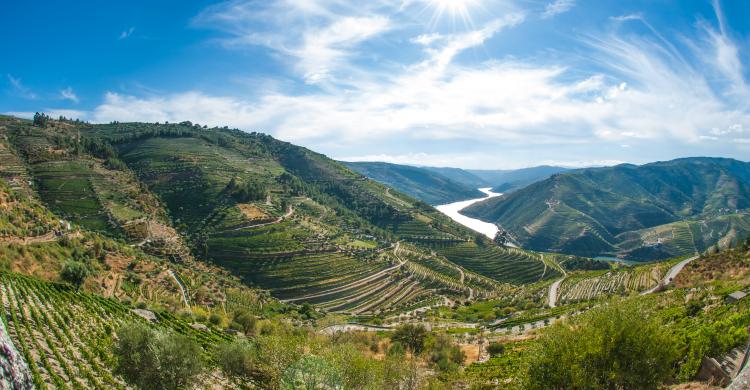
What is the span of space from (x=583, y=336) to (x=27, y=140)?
740 ft

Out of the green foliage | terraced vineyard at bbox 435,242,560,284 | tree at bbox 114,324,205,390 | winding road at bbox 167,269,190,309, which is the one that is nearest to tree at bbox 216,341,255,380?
tree at bbox 114,324,205,390

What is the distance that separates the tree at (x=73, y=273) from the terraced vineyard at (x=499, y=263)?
133 m

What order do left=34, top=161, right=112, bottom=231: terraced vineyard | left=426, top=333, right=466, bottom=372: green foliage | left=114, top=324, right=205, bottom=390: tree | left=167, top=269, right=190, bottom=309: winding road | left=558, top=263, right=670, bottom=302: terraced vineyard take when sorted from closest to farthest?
left=114, top=324, right=205, bottom=390: tree
left=426, top=333, right=466, bottom=372: green foliage
left=167, top=269, right=190, bottom=309: winding road
left=558, top=263, right=670, bottom=302: terraced vineyard
left=34, top=161, right=112, bottom=231: terraced vineyard

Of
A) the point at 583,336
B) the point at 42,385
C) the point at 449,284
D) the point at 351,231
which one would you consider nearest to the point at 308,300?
the point at 449,284

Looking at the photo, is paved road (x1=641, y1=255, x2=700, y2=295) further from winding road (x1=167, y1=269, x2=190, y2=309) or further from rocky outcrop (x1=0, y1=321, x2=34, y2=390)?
rocky outcrop (x1=0, y1=321, x2=34, y2=390)

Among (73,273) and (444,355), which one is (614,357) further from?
(73,273)

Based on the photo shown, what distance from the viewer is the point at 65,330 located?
144ft

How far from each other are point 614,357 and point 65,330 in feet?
182

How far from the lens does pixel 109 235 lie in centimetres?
11094

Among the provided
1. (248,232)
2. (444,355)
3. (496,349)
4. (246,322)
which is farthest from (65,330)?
(248,232)

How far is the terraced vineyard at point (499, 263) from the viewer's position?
160625mm

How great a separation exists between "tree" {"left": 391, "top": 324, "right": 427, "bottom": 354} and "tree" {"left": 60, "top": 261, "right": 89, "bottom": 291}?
2107 inches

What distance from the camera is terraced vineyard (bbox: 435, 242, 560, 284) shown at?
160625 mm

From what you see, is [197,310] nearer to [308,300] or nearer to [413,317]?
[308,300]
